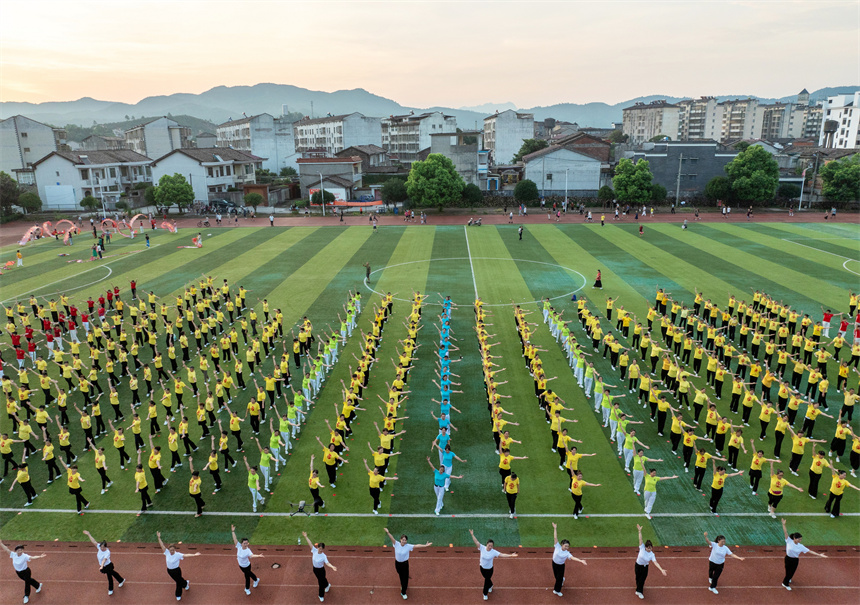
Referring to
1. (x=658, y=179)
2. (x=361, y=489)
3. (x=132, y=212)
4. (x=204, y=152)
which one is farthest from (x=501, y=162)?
(x=361, y=489)

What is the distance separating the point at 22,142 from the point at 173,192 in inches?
1401

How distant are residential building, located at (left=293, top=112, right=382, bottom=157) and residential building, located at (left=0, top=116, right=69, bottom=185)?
39.9m

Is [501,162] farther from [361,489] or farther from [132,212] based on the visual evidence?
[361,489]

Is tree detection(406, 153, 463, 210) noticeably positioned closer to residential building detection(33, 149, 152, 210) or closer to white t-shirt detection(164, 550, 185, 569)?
residential building detection(33, 149, 152, 210)

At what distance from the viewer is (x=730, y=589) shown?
1117 centimetres

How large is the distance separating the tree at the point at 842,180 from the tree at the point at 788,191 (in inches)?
181

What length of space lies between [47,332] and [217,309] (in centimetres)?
717

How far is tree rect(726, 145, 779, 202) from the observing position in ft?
199

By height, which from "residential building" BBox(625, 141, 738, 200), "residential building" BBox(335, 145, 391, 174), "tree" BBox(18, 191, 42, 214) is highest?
"residential building" BBox(335, 145, 391, 174)

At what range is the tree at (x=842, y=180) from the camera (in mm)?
58900

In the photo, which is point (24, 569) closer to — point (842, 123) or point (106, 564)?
point (106, 564)

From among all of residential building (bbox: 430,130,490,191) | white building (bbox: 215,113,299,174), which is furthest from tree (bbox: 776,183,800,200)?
white building (bbox: 215,113,299,174)

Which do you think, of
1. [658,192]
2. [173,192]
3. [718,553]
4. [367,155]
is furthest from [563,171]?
[718,553]

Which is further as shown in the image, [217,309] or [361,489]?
[217,309]
